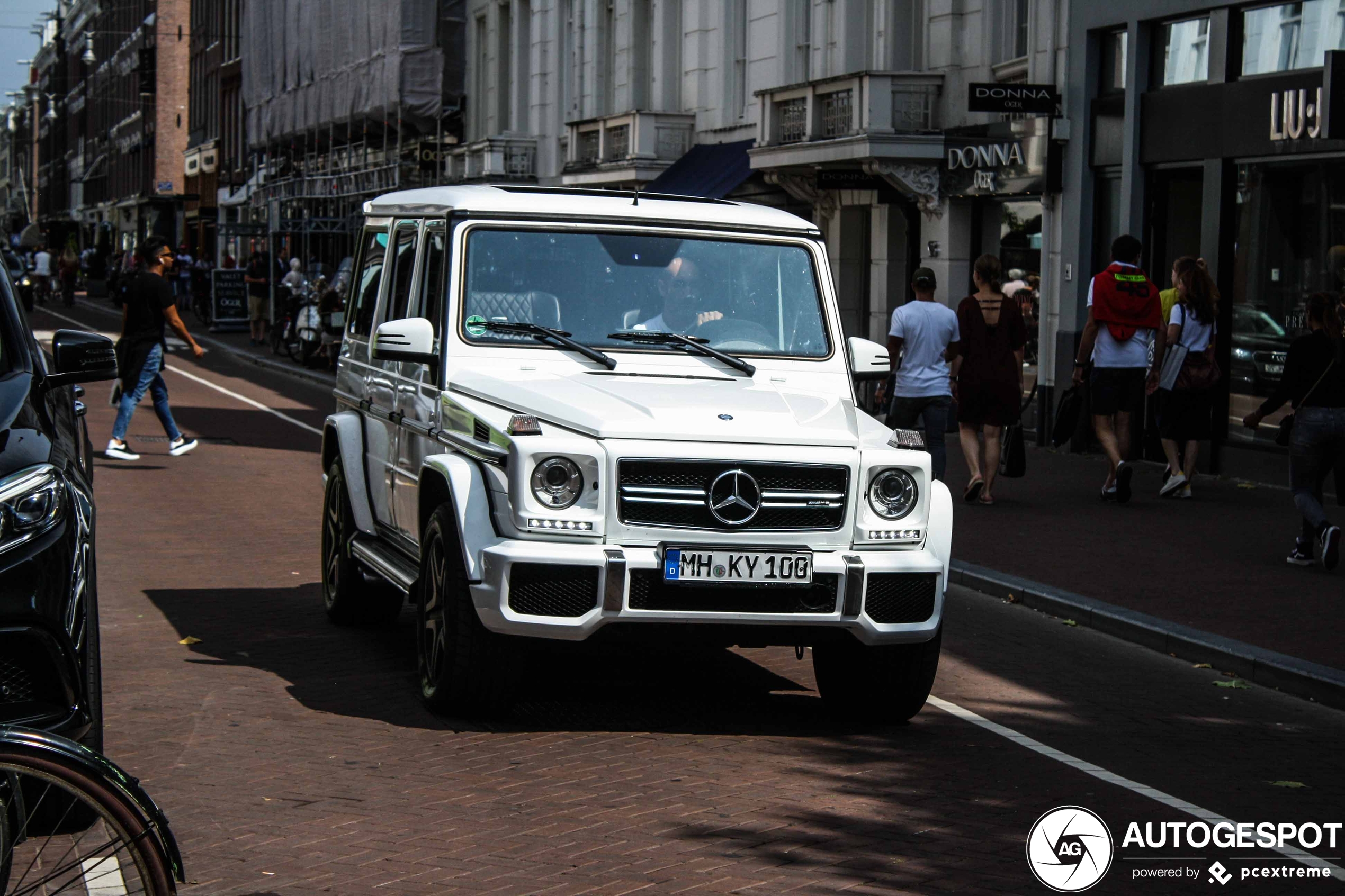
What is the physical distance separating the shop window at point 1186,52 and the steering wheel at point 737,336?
438 inches

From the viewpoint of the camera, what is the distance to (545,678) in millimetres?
8078

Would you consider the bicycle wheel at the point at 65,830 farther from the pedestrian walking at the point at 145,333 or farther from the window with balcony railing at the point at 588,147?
the window with balcony railing at the point at 588,147

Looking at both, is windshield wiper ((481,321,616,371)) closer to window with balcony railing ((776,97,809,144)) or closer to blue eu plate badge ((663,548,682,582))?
blue eu plate badge ((663,548,682,582))

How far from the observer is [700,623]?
6.78 m

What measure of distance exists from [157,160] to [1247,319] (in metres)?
79.6

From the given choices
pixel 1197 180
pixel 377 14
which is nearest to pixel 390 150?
pixel 377 14

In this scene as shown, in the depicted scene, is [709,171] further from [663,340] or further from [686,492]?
[686,492]

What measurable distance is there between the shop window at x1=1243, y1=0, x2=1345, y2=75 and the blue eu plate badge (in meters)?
10.8

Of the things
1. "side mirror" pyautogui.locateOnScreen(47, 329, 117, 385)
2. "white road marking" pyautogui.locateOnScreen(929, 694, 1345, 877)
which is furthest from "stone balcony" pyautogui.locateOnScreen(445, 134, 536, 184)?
"side mirror" pyautogui.locateOnScreen(47, 329, 117, 385)

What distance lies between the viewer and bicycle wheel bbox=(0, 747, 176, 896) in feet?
12.3

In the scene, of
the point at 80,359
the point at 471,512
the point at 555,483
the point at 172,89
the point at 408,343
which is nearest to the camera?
the point at 80,359

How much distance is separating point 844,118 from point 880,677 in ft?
58.2

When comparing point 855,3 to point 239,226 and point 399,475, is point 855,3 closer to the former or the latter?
point 399,475

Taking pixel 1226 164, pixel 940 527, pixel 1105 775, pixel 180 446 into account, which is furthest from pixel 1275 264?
pixel 1105 775
